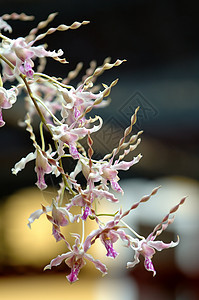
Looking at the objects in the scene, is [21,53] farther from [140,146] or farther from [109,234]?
[140,146]

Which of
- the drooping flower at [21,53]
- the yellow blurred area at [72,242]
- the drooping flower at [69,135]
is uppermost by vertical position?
the drooping flower at [21,53]

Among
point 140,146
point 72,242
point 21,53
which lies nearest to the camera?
point 21,53

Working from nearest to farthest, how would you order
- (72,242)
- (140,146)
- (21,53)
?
(21,53) → (140,146) → (72,242)

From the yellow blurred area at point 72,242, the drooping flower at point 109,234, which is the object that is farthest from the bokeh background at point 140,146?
the drooping flower at point 109,234

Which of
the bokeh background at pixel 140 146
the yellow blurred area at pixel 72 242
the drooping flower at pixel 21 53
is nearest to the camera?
the drooping flower at pixel 21 53

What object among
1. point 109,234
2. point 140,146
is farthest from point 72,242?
point 109,234

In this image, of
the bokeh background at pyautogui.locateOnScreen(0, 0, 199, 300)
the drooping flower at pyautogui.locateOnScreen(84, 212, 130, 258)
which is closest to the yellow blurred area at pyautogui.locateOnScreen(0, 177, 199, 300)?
the bokeh background at pyautogui.locateOnScreen(0, 0, 199, 300)

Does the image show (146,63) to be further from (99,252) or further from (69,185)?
(69,185)

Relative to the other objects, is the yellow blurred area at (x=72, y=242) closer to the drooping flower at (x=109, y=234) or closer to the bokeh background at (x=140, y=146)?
the bokeh background at (x=140, y=146)
